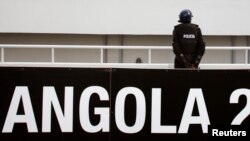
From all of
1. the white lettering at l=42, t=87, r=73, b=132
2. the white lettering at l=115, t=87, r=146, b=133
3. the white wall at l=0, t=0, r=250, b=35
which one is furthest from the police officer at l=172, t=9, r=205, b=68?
the white wall at l=0, t=0, r=250, b=35

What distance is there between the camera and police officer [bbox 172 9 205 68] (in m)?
8.07

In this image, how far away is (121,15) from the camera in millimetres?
14422

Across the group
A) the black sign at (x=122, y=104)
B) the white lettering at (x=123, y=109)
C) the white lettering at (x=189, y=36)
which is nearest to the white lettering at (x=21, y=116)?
the black sign at (x=122, y=104)

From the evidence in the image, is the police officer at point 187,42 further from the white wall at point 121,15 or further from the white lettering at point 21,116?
the white wall at point 121,15

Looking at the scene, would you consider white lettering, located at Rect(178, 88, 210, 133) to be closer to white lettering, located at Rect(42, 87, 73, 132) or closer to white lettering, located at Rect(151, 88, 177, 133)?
white lettering, located at Rect(151, 88, 177, 133)

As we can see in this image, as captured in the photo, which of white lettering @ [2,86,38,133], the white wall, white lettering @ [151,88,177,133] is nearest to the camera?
white lettering @ [2,86,38,133]

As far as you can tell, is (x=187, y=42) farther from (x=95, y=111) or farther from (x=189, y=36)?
(x=95, y=111)

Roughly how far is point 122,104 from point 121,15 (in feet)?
26.0

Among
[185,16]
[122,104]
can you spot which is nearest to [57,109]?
[122,104]

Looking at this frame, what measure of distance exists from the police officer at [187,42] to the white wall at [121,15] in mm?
6091

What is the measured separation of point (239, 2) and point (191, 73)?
26.6 ft

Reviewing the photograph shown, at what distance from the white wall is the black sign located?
752 centimetres

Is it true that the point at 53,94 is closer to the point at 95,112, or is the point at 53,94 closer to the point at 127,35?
the point at 95,112

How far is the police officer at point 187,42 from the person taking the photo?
26.5ft
